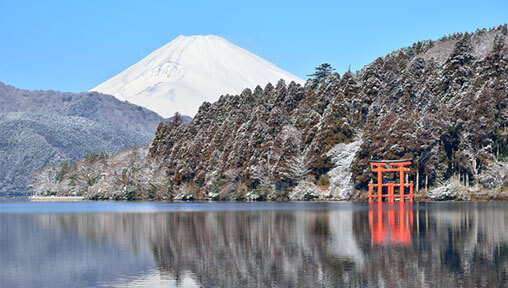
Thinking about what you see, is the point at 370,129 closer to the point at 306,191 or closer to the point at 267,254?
the point at 306,191

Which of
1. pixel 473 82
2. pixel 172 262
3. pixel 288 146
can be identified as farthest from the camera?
pixel 288 146

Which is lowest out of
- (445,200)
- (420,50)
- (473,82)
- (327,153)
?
(445,200)

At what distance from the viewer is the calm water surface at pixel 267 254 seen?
70.2 feet

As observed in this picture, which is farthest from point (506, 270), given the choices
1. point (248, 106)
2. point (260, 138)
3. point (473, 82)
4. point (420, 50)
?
point (420, 50)

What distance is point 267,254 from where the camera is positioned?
26938mm

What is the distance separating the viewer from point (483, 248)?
88.8 ft

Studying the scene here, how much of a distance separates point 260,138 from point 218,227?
1953 inches

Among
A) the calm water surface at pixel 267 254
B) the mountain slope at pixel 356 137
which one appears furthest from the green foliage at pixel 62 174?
the calm water surface at pixel 267 254

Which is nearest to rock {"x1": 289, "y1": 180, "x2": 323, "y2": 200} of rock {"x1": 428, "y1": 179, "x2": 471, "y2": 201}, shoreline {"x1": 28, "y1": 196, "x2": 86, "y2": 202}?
rock {"x1": 428, "y1": 179, "x2": 471, "y2": 201}

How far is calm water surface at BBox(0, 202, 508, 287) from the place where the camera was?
21391 millimetres

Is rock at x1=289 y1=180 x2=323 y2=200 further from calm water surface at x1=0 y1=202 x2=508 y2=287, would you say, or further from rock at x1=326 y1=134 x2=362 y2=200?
calm water surface at x1=0 y1=202 x2=508 y2=287

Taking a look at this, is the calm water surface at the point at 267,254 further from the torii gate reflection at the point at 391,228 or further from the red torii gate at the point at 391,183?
the red torii gate at the point at 391,183

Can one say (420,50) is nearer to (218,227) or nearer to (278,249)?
(218,227)

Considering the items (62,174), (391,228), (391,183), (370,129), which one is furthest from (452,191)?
(62,174)
